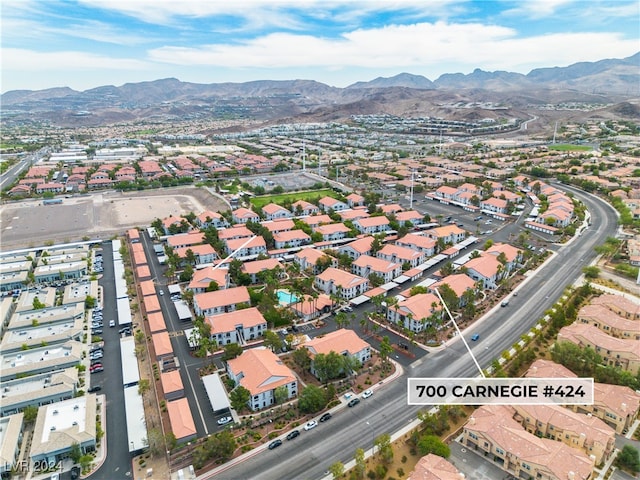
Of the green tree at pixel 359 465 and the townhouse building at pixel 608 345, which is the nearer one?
the green tree at pixel 359 465

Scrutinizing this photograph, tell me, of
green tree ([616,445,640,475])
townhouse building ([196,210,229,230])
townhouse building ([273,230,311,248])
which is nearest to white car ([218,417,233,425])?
green tree ([616,445,640,475])

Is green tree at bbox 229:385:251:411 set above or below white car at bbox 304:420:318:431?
above

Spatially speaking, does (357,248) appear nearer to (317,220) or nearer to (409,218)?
(317,220)

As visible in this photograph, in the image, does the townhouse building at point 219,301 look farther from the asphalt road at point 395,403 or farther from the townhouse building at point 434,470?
the townhouse building at point 434,470

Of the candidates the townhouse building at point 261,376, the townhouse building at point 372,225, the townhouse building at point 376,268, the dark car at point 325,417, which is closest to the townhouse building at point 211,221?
the townhouse building at point 372,225

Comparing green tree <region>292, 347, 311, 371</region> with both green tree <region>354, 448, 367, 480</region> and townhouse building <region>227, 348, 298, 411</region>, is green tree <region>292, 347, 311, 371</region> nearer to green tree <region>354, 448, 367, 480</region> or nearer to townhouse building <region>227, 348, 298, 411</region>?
townhouse building <region>227, 348, 298, 411</region>

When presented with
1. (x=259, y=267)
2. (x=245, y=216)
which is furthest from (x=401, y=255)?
(x=245, y=216)
